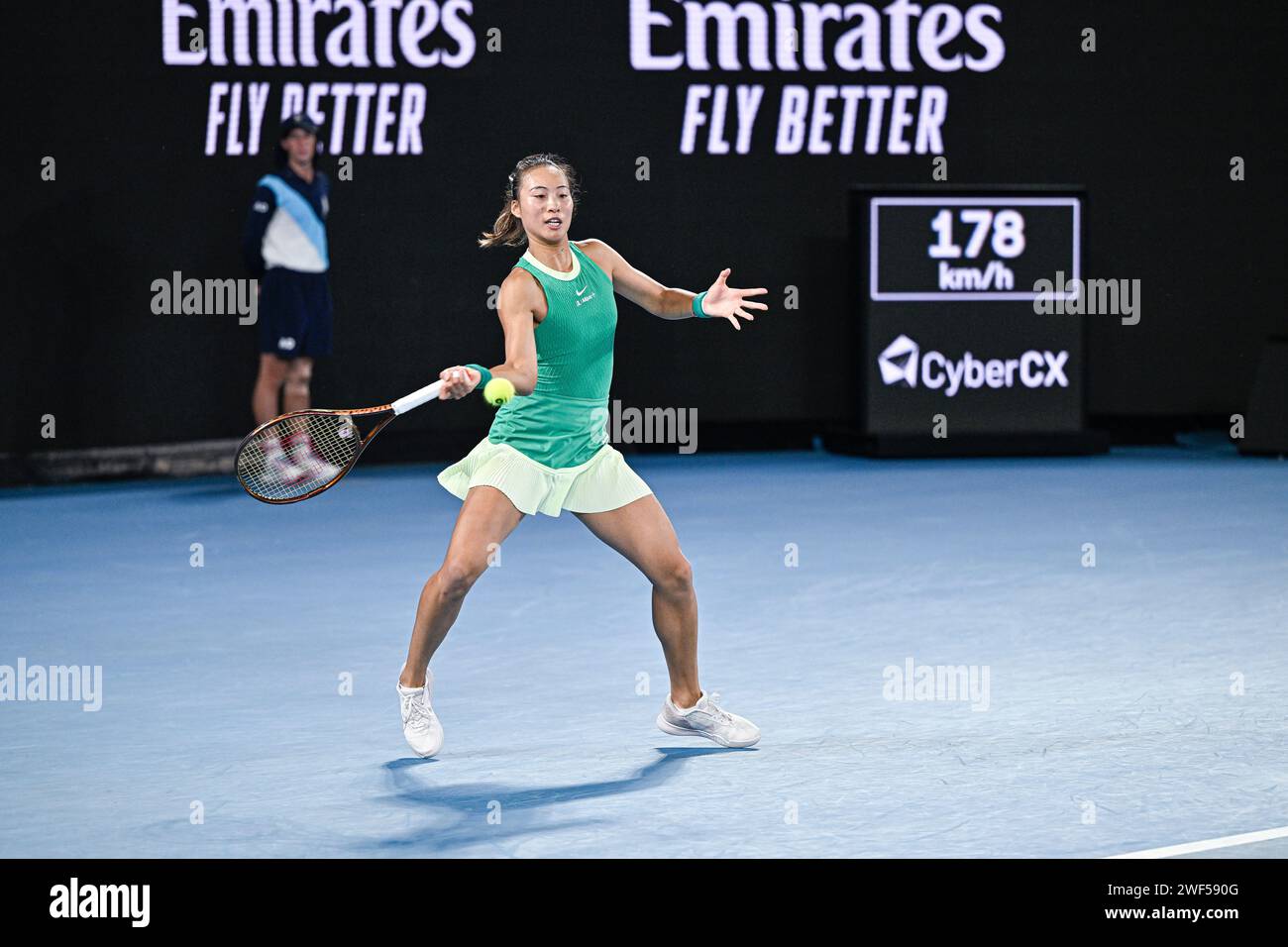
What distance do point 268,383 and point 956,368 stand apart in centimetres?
431

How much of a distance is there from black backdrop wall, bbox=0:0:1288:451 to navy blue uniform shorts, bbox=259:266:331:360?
82cm

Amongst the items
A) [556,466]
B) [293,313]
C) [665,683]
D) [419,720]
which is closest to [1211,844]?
[556,466]

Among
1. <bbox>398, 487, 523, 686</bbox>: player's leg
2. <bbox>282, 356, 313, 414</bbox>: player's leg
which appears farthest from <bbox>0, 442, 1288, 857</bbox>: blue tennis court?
<bbox>282, 356, 313, 414</bbox>: player's leg

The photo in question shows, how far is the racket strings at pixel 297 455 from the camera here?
203 inches

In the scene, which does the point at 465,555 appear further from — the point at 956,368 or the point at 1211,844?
the point at 956,368

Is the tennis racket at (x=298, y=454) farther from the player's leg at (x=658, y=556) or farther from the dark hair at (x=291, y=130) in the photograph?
the dark hair at (x=291, y=130)

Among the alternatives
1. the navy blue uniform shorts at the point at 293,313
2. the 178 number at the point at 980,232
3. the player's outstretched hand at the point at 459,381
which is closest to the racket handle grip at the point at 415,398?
the player's outstretched hand at the point at 459,381

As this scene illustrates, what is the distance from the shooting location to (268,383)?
11742 mm

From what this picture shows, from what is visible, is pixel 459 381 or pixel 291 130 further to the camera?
pixel 291 130
